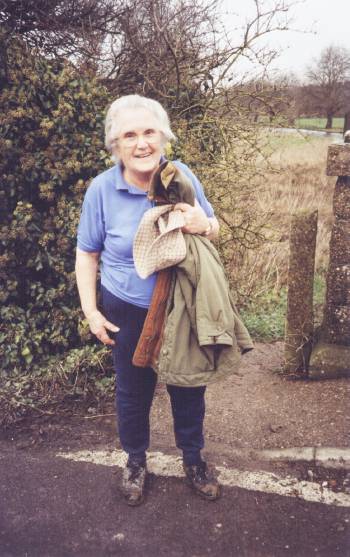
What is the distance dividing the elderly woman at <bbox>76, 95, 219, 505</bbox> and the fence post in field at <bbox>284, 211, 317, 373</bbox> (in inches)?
54.1

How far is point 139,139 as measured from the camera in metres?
2.21

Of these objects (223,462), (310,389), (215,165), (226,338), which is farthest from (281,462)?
(215,165)

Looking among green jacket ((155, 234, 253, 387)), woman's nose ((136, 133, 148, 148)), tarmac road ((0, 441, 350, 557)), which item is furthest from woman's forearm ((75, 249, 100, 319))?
tarmac road ((0, 441, 350, 557))

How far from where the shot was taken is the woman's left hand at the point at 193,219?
2.21 meters

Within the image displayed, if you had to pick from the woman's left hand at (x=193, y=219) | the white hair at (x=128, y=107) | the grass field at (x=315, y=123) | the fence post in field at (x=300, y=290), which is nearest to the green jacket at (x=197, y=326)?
the woman's left hand at (x=193, y=219)

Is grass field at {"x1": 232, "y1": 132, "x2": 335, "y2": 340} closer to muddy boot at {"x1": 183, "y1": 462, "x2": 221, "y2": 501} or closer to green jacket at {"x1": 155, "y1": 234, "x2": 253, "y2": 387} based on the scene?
green jacket at {"x1": 155, "y1": 234, "x2": 253, "y2": 387}

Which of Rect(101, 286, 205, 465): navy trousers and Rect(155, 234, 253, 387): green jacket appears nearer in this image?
Rect(155, 234, 253, 387): green jacket

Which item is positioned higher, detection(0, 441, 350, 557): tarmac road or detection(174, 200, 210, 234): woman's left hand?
detection(174, 200, 210, 234): woman's left hand

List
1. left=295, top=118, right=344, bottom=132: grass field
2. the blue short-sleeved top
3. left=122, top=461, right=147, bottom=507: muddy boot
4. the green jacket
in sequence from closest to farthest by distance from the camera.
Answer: the green jacket → the blue short-sleeved top → left=122, top=461, right=147, bottom=507: muddy boot → left=295, top=118, right=344, bottom=132: grass field

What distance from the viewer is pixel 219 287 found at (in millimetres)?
2230

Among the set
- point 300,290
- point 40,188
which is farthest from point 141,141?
point 300,290

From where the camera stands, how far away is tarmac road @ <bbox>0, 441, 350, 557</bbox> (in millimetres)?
2387

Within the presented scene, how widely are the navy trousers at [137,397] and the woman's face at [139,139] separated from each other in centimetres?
65

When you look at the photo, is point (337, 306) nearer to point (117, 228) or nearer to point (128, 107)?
point (117, 228)
